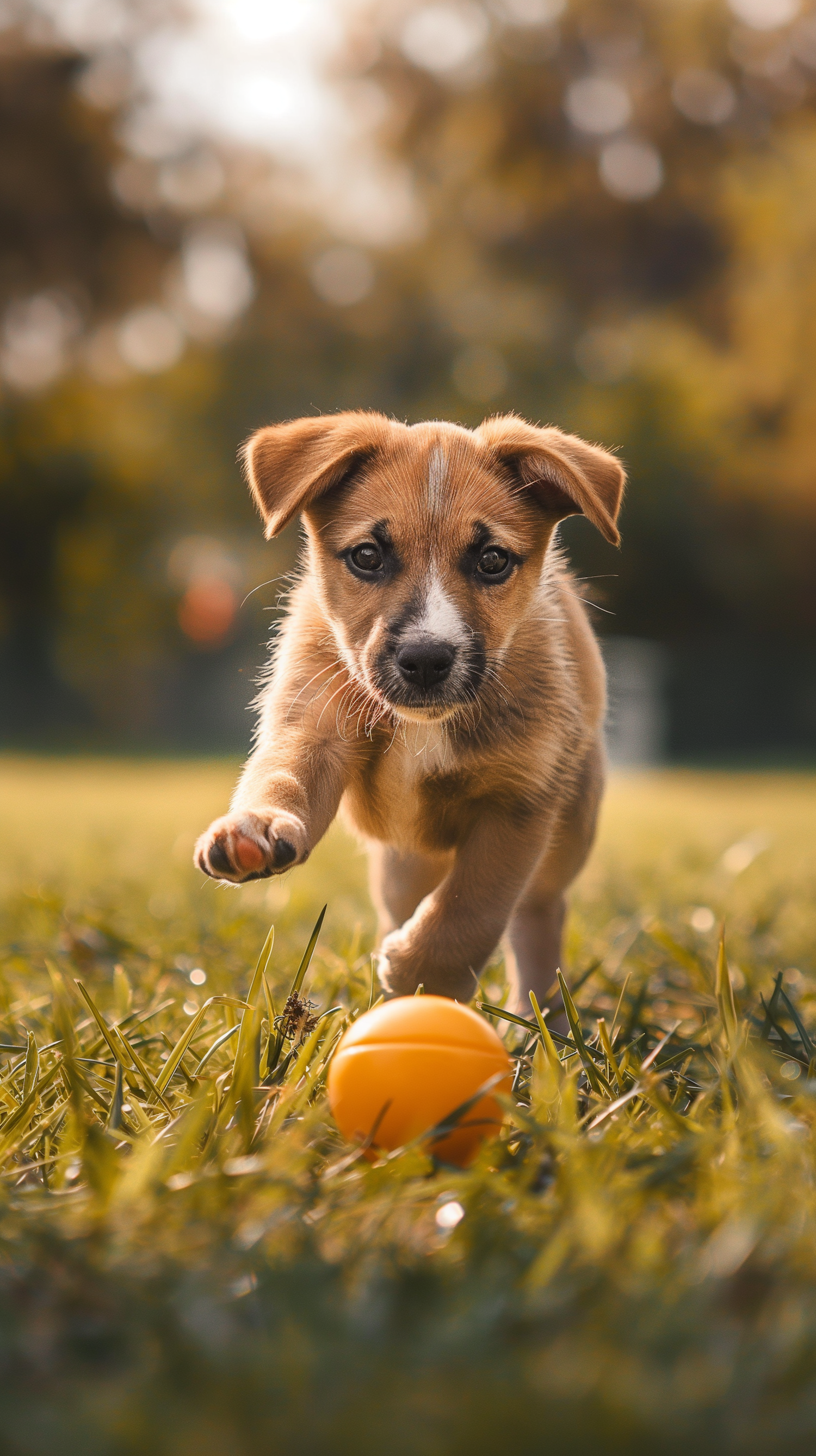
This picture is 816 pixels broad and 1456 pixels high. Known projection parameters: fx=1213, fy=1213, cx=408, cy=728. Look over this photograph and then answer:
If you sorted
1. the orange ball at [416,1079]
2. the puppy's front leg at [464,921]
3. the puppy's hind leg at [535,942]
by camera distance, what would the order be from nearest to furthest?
the orange ball at [416,1079] → the puppy's front leg at [464,921] → the puppy's hind leg at [535,942]

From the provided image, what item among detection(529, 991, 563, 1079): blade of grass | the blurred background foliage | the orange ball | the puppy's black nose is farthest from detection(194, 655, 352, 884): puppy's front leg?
the blurred background foliage

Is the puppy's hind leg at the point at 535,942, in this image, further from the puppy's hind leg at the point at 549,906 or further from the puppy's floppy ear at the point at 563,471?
the puppy's floppy ear at the point at 563,471

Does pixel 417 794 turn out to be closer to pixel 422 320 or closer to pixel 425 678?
pixel 425 678

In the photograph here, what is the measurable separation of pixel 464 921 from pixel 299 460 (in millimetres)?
1184

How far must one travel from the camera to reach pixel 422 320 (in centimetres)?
2958

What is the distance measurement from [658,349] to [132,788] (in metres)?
18.2

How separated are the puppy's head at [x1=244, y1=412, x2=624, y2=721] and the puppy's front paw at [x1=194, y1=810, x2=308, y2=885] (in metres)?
0.54

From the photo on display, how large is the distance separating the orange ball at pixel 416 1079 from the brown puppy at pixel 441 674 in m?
0.63

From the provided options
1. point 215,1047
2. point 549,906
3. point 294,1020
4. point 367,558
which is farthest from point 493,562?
point 215,1047

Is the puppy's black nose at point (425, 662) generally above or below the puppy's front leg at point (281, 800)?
above

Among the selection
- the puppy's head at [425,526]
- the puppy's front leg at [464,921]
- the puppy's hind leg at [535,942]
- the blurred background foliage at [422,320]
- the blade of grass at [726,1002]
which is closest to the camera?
the blade of grass at [726,1002]

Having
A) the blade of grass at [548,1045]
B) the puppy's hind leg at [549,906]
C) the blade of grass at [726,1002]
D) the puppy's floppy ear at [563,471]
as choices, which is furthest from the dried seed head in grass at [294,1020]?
the puppy's floppy ear at [563,471]

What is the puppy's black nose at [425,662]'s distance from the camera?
2.59 metres

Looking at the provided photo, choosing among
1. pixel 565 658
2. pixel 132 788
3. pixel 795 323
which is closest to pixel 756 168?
pixel 795 323
